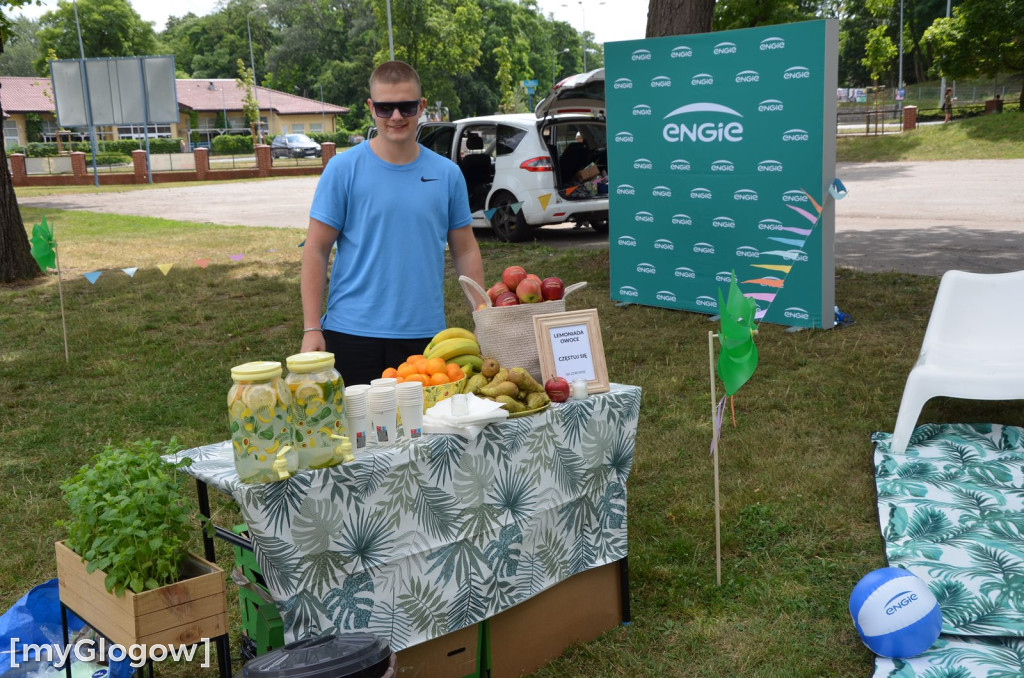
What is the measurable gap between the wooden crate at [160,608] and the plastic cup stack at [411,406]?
0.67 m

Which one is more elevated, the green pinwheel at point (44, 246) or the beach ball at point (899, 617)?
the green pinwheel at point (44, 246)

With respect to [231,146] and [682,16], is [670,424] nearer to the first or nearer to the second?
[682,16]

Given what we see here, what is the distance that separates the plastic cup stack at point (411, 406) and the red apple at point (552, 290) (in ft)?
2.50

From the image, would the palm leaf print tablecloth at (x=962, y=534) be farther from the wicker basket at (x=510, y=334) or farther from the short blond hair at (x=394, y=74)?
the short blond hair at (x=394, y=74)

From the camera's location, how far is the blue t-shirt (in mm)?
3449

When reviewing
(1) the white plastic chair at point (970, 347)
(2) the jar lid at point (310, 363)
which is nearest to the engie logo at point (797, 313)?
(1) the white plastic chair at point (970, 347)

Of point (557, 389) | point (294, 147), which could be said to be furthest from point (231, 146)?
point (557, 389)

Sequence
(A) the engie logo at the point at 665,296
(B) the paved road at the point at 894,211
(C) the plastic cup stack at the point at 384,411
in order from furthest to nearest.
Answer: (B) the paved road at the point at 894,211 → (A) the engie logo at the point at 665,296 → (C) the plastic cup stack at the point at 384,411

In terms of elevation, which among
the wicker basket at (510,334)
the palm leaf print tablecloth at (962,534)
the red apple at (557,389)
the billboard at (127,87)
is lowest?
the palm leaf print tablecloth at (962,534)

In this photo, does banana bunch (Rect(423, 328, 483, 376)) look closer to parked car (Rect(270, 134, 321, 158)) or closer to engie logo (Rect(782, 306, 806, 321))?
engie logo (Rect(782, 306, 806, 321))

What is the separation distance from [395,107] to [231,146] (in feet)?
183

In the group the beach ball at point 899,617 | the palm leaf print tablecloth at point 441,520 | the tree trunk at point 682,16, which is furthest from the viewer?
the tree trunk at point 682,16

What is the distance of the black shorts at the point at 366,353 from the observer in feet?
11.7

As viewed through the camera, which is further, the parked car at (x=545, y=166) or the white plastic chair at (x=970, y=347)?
the parked car at (x=545, y=166)
